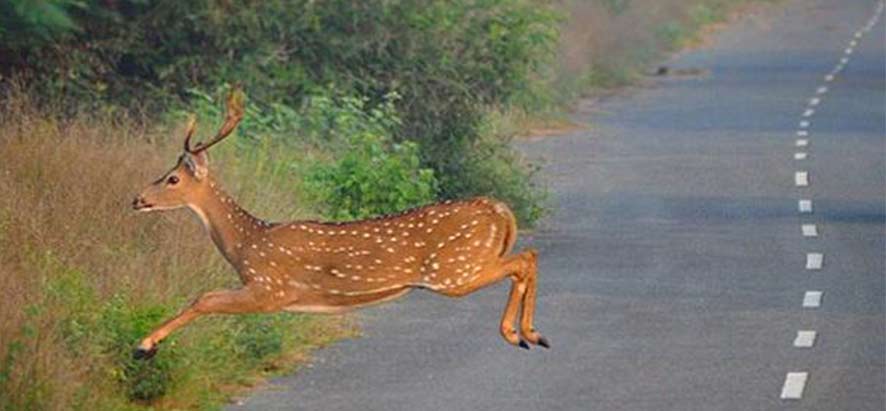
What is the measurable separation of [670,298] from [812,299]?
1.07 m

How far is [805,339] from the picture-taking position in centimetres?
1959

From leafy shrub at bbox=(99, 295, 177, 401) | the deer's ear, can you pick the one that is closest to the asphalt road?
leafy shrub at bbox=(99, 295, 177, 401)

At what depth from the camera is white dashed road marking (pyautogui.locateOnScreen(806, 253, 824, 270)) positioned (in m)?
24.3

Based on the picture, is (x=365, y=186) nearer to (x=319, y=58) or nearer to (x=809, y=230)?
(x=319, y=58)

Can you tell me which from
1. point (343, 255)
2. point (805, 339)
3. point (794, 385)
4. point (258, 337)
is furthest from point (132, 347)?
point (343, 255)

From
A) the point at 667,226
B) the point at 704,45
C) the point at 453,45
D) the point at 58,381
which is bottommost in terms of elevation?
the point at 704,45

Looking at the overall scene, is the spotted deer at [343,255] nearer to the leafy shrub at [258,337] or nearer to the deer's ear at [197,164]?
the deer's ear at [197,164]

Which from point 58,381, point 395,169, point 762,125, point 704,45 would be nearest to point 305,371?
point 58,381

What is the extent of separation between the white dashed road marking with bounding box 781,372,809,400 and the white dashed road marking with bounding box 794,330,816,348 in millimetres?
1441

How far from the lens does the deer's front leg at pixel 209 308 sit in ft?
32.3

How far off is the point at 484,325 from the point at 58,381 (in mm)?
7257

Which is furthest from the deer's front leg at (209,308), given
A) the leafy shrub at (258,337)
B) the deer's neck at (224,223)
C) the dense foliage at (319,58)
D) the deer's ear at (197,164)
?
the dense foliage at (319,58)

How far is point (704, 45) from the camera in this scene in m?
64.9

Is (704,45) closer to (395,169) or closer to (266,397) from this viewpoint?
(395,169)
